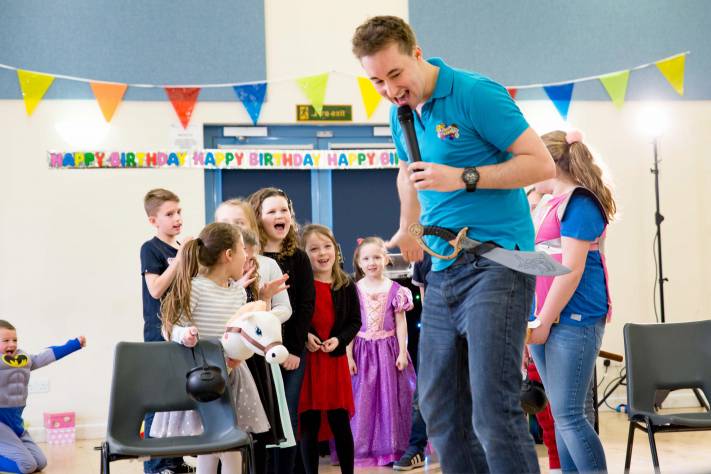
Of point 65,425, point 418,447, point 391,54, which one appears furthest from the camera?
point 65,425

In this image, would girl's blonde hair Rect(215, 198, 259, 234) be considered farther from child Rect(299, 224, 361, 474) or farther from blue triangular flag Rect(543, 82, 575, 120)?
blue triangular flag Rect(543, 82, 575, 120)

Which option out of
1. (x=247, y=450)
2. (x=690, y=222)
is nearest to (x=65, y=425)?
(x=247, y=450)

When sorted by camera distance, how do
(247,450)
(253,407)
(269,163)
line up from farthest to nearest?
(269,163) → (253,407) → (247,450)

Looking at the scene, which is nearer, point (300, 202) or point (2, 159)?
point (2, 159)

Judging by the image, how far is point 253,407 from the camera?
2938 millimetres

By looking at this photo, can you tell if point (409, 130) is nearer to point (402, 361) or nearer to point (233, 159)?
point (402, 361)

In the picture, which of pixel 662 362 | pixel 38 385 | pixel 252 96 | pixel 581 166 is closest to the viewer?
pixel 581 166

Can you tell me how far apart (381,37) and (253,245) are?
1.60 metres

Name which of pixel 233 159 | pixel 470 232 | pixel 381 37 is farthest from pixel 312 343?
pixel 233 159

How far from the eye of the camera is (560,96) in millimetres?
6355

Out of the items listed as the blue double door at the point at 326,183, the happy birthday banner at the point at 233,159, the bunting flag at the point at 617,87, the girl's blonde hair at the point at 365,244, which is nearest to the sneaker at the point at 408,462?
the girl's blonde hair at the point at 365,244

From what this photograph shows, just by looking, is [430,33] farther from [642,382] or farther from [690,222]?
[642,382]

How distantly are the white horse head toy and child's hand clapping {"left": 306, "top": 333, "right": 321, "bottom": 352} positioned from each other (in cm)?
95

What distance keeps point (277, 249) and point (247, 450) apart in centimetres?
111
